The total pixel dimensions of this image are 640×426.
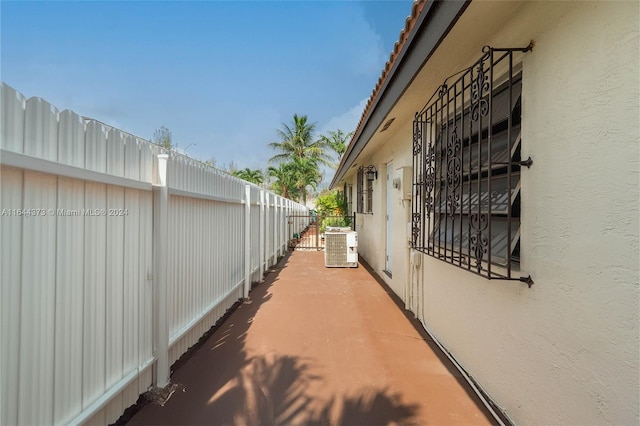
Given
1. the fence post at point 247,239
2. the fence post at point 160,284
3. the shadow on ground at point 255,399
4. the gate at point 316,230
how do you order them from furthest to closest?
the gate at point 316,230 → the fence post at point 247,239 → the fence post at point 160,284 → the shadow on ground at point 255,399

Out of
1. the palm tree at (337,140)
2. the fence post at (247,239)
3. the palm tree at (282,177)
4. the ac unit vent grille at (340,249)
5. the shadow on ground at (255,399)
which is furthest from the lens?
the palm tree at (282,177)

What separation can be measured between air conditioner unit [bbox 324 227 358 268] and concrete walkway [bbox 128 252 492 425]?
3.29 metres

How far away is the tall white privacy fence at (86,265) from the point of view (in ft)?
4.68

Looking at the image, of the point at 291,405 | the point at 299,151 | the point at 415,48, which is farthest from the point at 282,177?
the point at 291,405

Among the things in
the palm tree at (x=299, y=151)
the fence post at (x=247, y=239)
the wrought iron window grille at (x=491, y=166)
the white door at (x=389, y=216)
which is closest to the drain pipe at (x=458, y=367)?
the wrought iron window grille at (x=491, y=166)

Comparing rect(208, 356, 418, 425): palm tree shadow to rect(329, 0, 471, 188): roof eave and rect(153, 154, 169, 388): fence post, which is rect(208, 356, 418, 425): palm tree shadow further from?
rect(329, 0, 471, 188): roof eave

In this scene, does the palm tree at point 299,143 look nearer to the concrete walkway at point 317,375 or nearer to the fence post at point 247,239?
the fence post at point 247,239

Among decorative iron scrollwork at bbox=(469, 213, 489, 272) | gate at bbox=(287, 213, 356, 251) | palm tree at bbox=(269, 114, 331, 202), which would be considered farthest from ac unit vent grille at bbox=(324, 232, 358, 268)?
palm tree at bbox=(269, 114, 331, 202)

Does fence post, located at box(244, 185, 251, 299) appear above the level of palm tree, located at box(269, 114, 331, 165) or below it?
below

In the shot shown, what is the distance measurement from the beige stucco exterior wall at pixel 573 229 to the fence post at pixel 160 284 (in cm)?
290

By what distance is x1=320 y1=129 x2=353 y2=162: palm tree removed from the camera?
2394 cm

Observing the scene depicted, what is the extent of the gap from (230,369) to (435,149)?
3411 millimetres

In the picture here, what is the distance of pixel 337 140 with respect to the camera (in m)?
24.3

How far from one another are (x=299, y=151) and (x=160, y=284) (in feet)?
76.8
